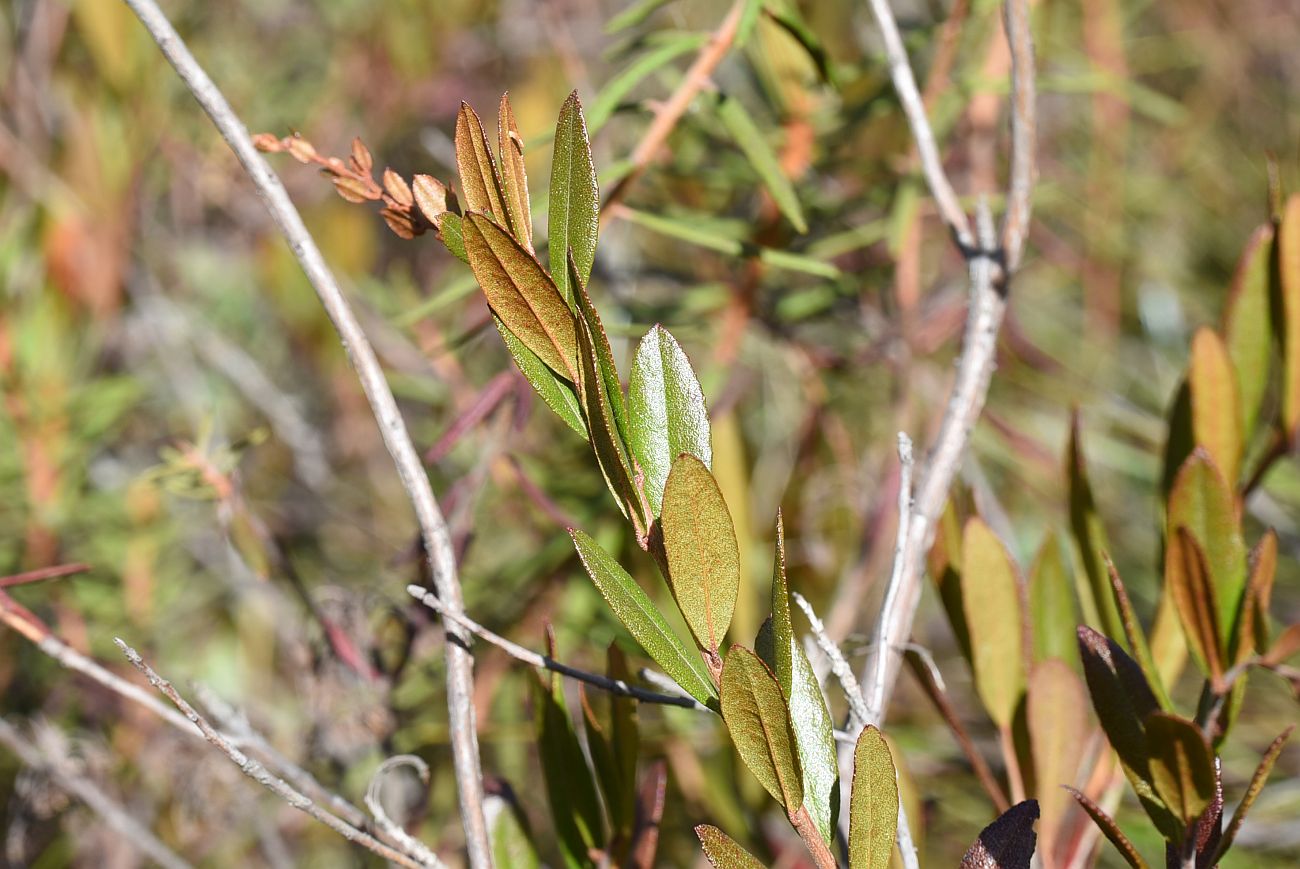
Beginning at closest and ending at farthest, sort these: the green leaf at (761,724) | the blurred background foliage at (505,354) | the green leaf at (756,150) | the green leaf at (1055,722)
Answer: the green leaf at (761,724) → the green leaf at (1055,722) → the green leaf at (756,150) → the blurred background foliage at (505,354)

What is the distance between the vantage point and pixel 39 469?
2.72ft

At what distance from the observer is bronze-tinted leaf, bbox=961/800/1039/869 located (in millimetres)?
322

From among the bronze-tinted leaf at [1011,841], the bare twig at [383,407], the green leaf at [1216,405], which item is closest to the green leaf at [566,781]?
the bare twig at [383,407]

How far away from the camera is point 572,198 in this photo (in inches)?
12.4

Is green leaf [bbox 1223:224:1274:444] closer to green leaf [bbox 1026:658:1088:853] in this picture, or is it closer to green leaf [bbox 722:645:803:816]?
green leaf [bbox 1026:658:1088:853]

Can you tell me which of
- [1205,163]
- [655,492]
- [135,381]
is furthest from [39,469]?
[1205,163]

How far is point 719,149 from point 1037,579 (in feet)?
1.27

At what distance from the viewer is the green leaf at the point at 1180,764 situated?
0.31m

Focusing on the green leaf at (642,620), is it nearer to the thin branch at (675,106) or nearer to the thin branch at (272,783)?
the thin branch at (272,783)

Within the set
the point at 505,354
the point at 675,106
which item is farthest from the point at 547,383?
the point at 505,354

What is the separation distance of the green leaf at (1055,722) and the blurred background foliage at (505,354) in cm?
8

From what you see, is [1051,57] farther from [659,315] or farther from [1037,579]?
[1037,579]

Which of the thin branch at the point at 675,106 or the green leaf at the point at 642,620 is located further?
the thin branch at the point at 675,106

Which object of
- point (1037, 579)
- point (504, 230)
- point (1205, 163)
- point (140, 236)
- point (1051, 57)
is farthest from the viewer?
point (1205, 163)
